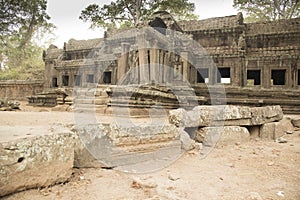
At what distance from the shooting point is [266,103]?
1196 cm

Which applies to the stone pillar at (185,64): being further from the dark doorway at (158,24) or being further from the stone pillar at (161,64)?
the stone pillar at (161,64)

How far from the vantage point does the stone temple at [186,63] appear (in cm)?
978

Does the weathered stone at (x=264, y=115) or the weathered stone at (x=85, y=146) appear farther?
the weathered stone at (x=264, y=115)

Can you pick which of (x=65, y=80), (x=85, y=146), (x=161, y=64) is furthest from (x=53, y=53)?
(x=85, y=146)

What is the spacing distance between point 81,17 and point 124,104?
1878cm

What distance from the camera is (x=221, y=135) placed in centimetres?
482

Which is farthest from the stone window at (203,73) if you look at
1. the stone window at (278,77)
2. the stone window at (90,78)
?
the stone window at (90,78)

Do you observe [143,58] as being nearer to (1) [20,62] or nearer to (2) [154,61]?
(2) [154,61]

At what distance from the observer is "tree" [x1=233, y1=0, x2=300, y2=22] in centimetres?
2312

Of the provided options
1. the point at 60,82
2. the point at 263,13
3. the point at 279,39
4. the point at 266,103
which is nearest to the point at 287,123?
the point at 266,103

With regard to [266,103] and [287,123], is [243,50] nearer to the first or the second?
[266,103]

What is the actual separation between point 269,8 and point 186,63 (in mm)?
14172

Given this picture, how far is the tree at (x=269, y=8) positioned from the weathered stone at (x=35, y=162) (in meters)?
26.2

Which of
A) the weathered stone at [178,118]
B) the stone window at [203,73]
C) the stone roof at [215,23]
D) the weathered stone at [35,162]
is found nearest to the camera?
the weathered stone at [35,162]
